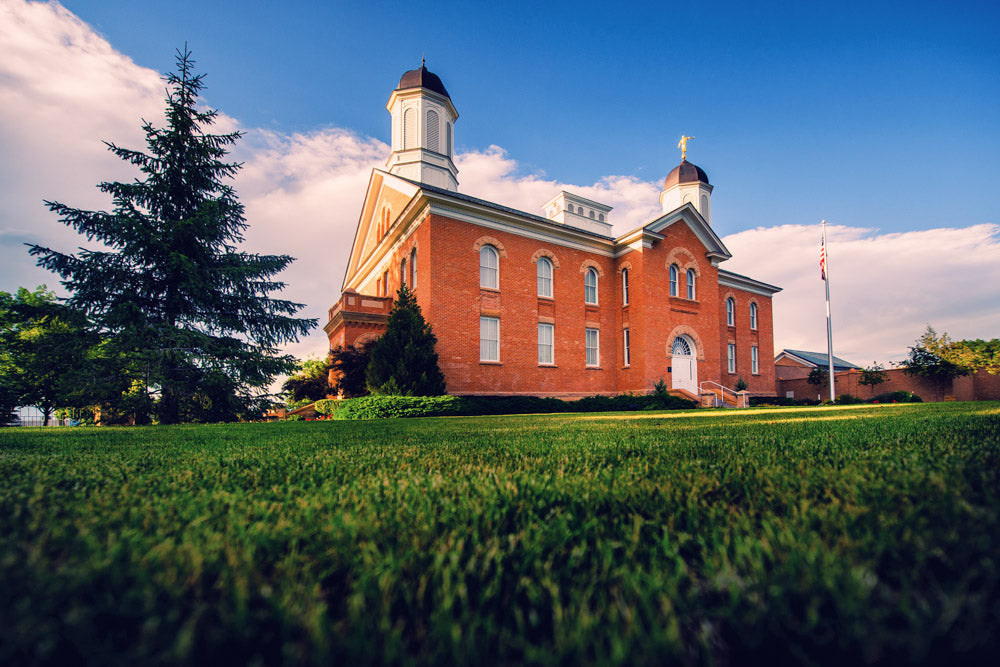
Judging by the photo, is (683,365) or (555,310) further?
(683,365)

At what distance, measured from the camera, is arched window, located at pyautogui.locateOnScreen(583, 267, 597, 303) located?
71.2 feet

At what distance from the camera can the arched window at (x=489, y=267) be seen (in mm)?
18828

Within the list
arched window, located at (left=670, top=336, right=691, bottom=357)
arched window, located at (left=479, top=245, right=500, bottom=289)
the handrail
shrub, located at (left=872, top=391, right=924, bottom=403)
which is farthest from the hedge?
shrub, located at (left=872, top=391, right=924, bottom=403)

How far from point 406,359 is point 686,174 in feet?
83.8

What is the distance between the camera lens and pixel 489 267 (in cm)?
1905

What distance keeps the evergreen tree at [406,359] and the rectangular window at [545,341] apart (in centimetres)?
548

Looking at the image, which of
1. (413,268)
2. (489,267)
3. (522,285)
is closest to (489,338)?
(522,285)

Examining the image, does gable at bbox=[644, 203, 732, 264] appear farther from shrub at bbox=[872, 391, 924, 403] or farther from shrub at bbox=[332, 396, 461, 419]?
shrub at bbox=[332, 396, 461, 419]

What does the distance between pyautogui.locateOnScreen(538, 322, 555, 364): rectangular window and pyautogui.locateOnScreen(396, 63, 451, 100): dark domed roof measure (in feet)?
44.2

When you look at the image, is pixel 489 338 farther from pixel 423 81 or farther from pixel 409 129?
pixel 423 81

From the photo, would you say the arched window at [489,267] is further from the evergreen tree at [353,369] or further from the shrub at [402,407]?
the shrub at [402,407]

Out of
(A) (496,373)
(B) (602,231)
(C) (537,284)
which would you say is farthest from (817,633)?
(B) (602,231)

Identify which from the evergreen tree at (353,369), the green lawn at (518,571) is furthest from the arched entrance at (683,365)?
the green lawn at (518,571)

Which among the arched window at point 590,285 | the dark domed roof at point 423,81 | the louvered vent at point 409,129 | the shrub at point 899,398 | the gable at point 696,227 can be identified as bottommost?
the shrub at point 899,398
